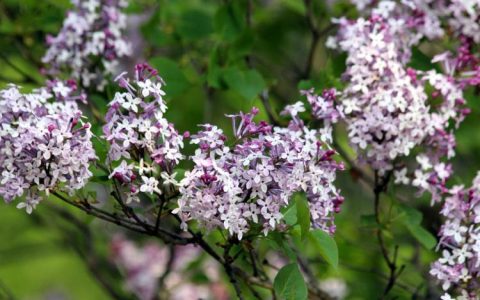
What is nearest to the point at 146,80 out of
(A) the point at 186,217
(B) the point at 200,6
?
(A) the point at 186,217

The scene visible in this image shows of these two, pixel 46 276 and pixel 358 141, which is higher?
pixel 46 276

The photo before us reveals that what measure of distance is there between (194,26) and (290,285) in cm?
179

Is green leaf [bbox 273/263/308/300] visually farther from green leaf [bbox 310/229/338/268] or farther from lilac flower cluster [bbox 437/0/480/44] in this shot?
lilac flower cluster [bbox 437/0/480/44]

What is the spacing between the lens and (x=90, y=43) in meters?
3.21

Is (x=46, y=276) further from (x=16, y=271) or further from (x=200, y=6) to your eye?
(x=200, y=6)

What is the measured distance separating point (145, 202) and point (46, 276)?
3.78 m

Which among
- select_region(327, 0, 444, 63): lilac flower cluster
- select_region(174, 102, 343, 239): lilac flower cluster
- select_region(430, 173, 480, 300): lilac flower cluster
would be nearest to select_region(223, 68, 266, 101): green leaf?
select_region(327, 0, 444, 63): lilac flower cluster

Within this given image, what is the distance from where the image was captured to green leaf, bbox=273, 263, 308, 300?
2359mm

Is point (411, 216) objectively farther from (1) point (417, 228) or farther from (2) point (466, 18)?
(2) point (466, 18)

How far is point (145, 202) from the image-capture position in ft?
13.7

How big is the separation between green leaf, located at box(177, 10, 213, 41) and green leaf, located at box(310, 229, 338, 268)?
1.68 meters

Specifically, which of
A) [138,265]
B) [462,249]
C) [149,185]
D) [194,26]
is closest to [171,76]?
[194,26]

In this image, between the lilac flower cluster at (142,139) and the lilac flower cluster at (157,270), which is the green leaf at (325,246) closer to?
the lilac flower cluster at (142,139)

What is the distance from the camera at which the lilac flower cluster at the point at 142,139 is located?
7.54ft
